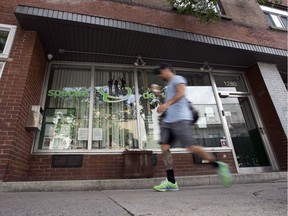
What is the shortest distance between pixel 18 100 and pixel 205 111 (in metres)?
5.18

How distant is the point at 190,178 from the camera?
4285 mm

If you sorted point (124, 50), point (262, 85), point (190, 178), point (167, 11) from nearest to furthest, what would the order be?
1. point (190, 178)
2. point (124, 50)
3. point (167, 11)
4. point (262, 85)

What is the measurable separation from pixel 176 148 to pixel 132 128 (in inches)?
53.4

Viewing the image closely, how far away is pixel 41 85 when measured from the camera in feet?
18.2

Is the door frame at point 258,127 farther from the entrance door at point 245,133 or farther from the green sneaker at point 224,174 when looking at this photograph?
the green sneaker at point 224,174

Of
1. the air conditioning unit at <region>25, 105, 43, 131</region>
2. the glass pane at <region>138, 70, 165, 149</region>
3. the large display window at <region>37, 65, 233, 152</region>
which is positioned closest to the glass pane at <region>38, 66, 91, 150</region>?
the large display window at <region>37, 65, 233, 152</region>

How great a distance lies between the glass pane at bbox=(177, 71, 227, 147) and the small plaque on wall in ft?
11.0

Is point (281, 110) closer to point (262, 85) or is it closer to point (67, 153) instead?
point (262, 85)

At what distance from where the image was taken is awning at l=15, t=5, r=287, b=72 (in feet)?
16.1

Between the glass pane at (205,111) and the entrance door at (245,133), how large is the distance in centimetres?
42

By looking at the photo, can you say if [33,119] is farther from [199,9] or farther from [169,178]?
[199,9]

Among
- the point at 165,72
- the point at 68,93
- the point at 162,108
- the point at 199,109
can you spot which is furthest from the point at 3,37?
the point at 199,109

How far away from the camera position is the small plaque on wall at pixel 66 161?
16.1 ft

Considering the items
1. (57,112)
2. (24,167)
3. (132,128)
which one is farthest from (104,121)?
(24,167)
